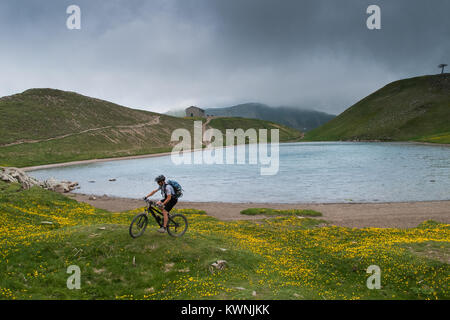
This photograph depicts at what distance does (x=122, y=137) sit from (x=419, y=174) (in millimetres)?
157982

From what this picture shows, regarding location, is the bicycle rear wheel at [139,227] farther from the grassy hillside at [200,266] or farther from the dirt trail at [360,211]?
the dirt trail at [360,211]

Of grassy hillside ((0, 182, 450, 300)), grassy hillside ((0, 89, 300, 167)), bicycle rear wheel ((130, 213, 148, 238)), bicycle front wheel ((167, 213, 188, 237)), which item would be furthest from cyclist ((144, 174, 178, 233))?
grassy hillside ((0, 89, 300, 167))

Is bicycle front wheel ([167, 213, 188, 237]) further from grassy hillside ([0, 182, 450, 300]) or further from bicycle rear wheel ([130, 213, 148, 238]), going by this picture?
bicycle rear wheel ([130, 213, 148, 238])

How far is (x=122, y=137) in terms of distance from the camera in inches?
6865

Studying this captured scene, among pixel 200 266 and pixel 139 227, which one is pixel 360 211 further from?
pixel 139 227

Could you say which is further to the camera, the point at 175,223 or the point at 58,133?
the point at 58,133

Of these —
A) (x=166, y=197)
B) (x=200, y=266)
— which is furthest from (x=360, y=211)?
(x=166, y=197)

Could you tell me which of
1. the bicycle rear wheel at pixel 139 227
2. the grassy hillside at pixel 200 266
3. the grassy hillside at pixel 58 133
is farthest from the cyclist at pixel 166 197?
the grassy hillside at pixel 58 133

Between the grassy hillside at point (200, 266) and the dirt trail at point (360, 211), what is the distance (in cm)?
1053

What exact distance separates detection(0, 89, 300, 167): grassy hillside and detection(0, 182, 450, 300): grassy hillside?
364ft

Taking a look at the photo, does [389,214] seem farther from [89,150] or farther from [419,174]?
[89,150]

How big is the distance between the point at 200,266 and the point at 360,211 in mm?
27270

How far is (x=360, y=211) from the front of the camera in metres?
34.3
